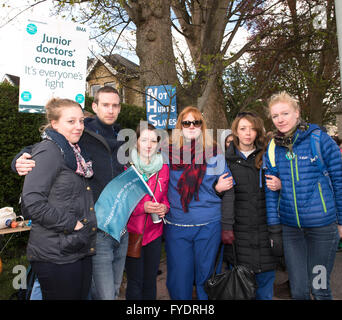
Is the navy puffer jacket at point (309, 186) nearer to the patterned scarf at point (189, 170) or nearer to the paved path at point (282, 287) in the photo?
the patterned scarf at point (189, 170)

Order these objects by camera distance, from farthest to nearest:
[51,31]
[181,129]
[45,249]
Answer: [51,31]
[181,129]
[45,249]

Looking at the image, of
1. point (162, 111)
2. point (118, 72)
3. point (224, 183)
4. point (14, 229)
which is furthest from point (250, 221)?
point (118, 72)

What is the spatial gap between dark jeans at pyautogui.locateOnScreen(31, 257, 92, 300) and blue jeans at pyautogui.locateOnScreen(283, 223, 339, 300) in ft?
5.77

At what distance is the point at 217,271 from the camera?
2934 mm

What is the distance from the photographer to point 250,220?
287 cm

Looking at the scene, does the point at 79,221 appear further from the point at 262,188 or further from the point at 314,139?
the point at 314,139

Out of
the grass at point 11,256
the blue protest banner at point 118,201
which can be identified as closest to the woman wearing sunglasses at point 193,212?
the blue protest banner at point 118,201

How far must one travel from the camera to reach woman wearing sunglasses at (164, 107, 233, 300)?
2.89 metres

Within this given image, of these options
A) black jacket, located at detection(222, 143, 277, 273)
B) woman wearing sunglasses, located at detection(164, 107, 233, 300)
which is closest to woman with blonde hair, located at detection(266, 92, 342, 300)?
black jacket, located at detection(222, 143, 277, 273)

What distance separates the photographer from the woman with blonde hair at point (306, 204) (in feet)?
8.40

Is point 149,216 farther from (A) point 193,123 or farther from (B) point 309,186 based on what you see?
(B) point 309,186

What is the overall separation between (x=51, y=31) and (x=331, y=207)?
347cm
